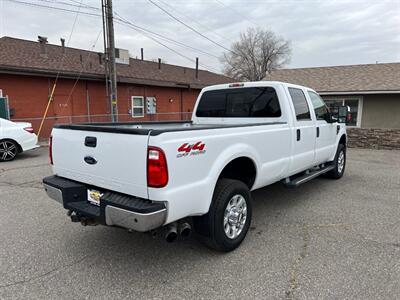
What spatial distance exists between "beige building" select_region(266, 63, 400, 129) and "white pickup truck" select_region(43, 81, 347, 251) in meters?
10.7

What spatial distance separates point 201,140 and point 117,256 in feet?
5.51

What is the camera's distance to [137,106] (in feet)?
58.6

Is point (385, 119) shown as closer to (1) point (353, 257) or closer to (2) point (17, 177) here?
(1) point (353, 257)

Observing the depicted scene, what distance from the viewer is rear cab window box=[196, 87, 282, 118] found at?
4.57 m

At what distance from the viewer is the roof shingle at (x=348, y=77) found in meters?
13.5

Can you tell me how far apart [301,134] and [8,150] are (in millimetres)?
8512

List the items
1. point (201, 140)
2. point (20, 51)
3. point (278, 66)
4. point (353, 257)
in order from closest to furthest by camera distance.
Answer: point (201, 140) → point (353, 257) → point (20, 51) → point (278, 66)

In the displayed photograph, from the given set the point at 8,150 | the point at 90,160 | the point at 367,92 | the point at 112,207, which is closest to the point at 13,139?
the point at 8,150

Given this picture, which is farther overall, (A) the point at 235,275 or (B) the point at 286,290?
(A) the point at 235,275

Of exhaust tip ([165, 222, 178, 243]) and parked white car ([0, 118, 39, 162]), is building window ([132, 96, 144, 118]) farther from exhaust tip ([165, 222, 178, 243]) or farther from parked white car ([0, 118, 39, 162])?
exhaust tip ([165, 222, 178, 243])

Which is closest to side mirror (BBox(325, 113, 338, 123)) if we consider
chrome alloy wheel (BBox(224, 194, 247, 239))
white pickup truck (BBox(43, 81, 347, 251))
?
white pickup truck (BBox(43, 81, 347, 251))

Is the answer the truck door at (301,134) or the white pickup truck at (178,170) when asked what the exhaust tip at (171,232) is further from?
the truck door at (301,134)

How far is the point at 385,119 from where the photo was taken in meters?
13.2

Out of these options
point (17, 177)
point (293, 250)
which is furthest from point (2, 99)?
point (293, 250)
